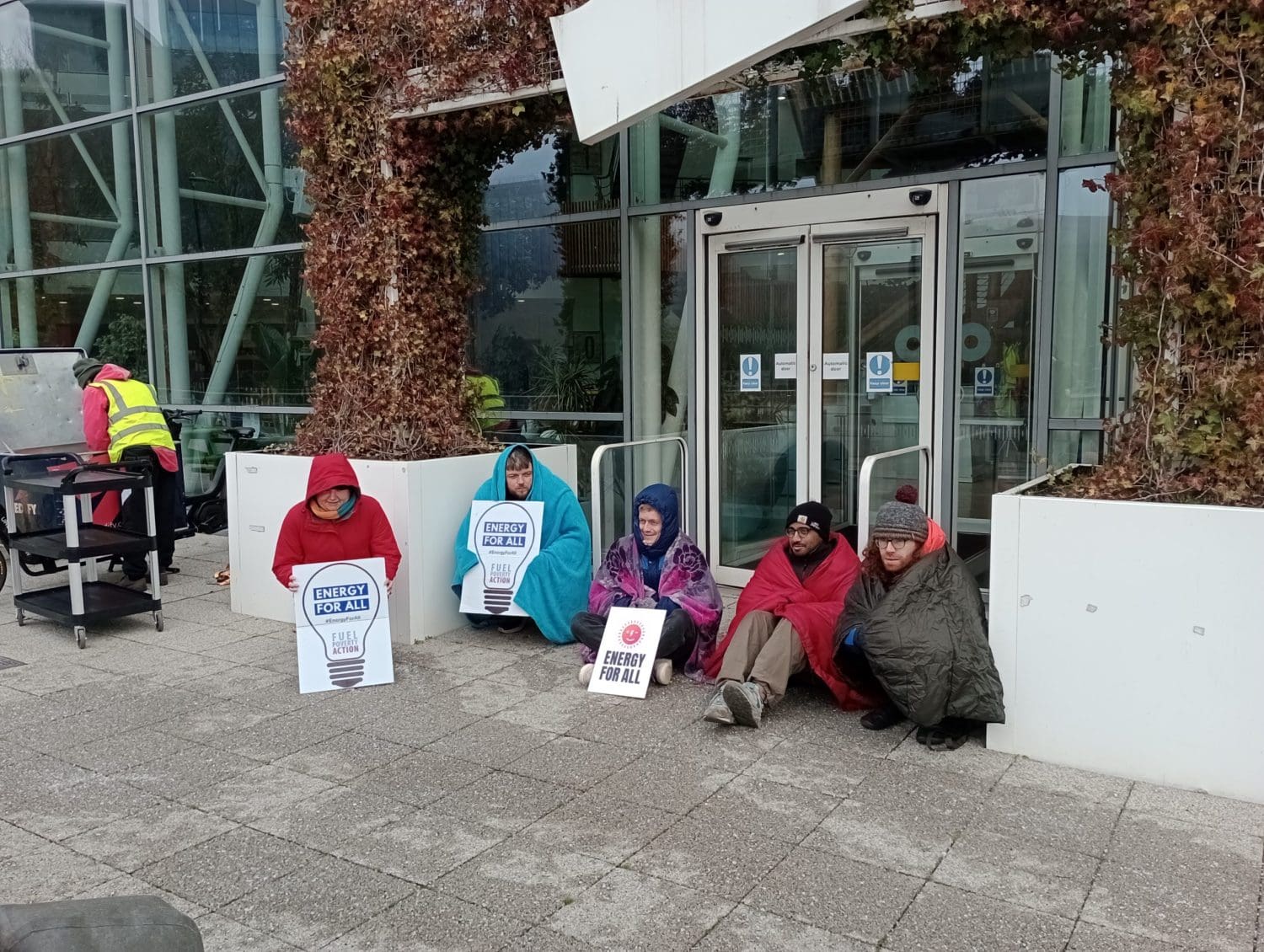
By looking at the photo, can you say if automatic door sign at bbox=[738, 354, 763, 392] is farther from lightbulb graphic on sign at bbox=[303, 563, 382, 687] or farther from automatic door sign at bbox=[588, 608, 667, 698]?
lightbulb graphic on sign at bbox=[303, 563, 382, 687]

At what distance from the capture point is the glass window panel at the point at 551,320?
806 cm

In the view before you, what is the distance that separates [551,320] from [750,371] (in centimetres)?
182

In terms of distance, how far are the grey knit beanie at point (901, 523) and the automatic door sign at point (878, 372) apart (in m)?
2.32

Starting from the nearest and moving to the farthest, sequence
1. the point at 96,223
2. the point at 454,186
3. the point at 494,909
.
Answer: the point at 494,909
the point at 454,186
the point at 96,223

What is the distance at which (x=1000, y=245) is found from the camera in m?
6.35

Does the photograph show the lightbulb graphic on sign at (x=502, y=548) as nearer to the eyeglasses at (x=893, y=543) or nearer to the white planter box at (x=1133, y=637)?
the eyeglasses at (x=893, y=543)

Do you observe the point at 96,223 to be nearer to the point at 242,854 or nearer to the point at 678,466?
the point at 678,466

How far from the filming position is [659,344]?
7.91 m

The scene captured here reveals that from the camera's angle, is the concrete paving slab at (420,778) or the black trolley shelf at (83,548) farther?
the black trolley shelf at (83,548)

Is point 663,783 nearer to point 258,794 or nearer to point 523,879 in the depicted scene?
point 523,879

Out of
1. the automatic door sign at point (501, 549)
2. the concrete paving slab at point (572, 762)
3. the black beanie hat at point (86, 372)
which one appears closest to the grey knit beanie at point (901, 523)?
the concrete paving slab at point (572, 762)

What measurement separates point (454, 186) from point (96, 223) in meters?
6.85

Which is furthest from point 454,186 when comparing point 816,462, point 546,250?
point 816,462

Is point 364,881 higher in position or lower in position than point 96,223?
lower
